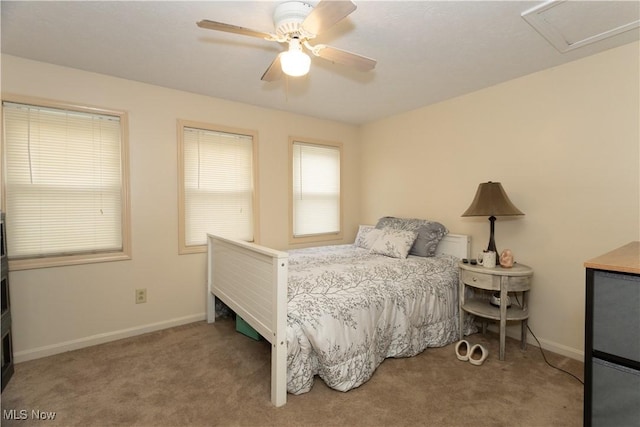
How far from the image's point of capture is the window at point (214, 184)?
2.96 meters

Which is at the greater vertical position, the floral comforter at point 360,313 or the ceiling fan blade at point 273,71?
the ceiling fan blade at point 273,71

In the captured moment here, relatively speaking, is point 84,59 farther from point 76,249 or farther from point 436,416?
point 436,416

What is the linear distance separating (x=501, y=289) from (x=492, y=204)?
656 mm

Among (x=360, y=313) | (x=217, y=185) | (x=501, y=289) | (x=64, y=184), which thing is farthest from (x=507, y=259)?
(x=64, y=184)

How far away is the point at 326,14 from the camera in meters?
1.35

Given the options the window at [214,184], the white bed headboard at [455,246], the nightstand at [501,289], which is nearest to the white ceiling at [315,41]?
the window at [214,184]

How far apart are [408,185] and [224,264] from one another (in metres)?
2.21

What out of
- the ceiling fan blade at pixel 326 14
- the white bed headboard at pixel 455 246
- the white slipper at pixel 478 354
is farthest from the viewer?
the white bed headboard at pixel 455 246

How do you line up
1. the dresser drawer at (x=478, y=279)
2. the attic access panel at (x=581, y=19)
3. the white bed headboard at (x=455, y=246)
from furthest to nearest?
the white bed headboard at (x=455, y=246)
the dresser drawer at (x=478, y=279)
the attic access panel at (x=581, y=19)

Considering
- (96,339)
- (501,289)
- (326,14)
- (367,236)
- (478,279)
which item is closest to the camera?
(326,14)

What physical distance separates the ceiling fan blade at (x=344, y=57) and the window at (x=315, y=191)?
1840mm

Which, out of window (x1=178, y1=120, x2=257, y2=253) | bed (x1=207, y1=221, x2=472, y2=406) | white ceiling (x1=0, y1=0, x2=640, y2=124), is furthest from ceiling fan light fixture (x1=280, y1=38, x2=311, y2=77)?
window (x1=178, y1=120, x2=257, y2=253)

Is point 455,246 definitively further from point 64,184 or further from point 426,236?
point 64,184

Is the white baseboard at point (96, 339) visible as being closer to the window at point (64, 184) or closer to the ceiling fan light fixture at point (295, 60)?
the window at point (64, 184)
